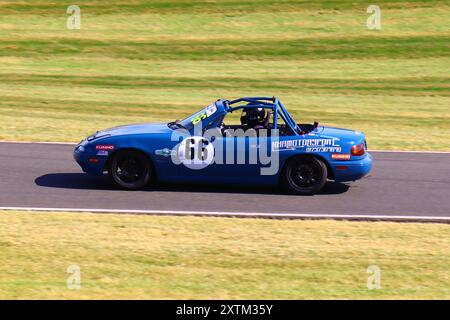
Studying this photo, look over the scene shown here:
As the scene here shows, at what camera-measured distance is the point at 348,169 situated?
503 inches

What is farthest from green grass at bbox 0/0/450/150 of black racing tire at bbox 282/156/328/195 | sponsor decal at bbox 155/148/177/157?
sponsor decal at bbox 155/148/177/157

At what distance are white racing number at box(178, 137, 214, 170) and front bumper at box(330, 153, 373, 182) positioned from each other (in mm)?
1838

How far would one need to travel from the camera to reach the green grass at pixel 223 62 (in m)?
21.7

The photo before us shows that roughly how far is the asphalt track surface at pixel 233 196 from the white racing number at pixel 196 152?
471 mm

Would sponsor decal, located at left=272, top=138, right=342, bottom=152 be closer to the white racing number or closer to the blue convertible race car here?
the blue convertible race car

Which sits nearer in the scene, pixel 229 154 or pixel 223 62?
pixel 229 154

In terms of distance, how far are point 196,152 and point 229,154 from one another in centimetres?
49

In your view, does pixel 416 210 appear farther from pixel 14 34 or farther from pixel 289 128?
pixel 14 34

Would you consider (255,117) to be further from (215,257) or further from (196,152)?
(215,257)

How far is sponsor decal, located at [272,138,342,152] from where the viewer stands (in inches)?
497

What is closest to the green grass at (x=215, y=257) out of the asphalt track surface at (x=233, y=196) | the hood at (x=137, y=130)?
the asphalt track surface at (x=233, y=196)

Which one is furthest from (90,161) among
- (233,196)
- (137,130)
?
(233,196)
